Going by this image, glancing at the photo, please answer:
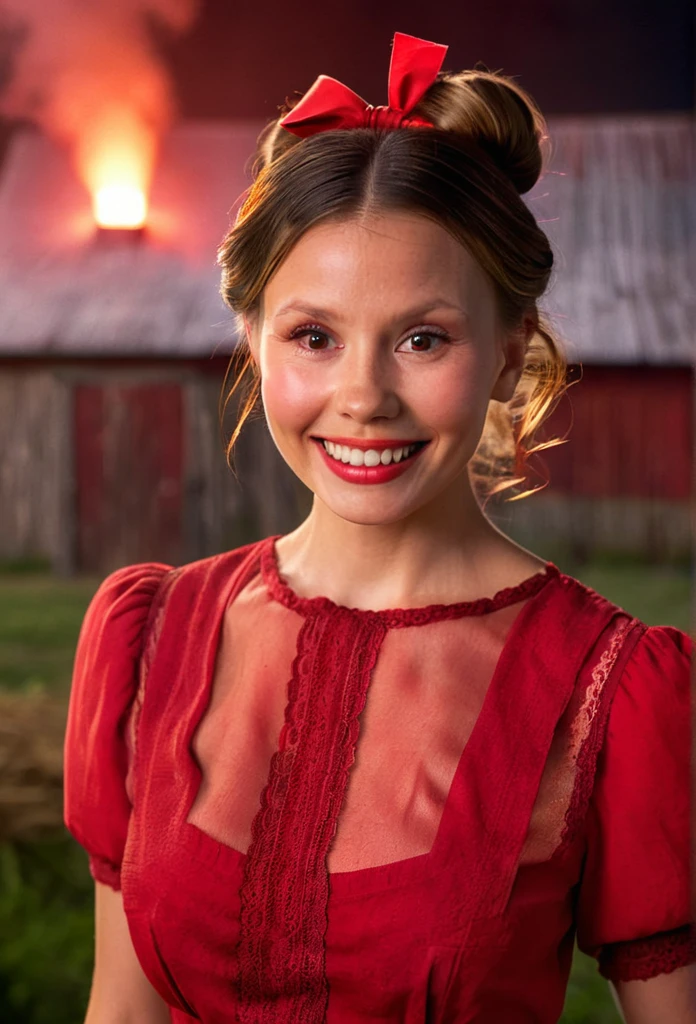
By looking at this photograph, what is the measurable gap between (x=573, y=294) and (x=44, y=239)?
64.0 inches

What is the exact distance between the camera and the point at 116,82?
336 centimetres

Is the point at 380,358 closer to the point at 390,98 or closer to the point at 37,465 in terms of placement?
the point at 390,98

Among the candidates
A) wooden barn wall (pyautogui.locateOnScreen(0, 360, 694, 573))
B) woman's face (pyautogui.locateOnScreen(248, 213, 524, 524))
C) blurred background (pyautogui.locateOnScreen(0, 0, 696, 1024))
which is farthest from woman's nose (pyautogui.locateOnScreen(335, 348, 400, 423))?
wooden barn wall (pyautogui.locateOnScreen(0, 360, 694, 573))

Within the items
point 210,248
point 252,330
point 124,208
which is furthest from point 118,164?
point 252,330

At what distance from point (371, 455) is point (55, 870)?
7.84ft

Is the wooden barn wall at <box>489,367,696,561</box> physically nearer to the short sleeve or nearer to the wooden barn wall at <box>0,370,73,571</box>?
the wooden barn wall at <box>0,370,73,571</box>

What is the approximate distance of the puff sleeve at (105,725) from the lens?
111 cm

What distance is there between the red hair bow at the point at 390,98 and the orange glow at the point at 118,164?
254cm

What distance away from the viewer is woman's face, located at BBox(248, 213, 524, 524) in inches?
38.1

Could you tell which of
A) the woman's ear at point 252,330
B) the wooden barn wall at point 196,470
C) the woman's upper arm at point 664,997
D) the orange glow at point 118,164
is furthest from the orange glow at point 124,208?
the woman's upper arm at point 664,997

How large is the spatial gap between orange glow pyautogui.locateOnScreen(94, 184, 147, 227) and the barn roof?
5 centimetres

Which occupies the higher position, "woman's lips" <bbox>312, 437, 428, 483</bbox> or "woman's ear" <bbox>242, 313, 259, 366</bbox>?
"woman's ear" <bbox>242, 313, 259, 366</bbox>

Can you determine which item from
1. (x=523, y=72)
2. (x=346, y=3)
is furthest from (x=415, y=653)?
(x=523, y=72)

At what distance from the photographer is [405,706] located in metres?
1.05
